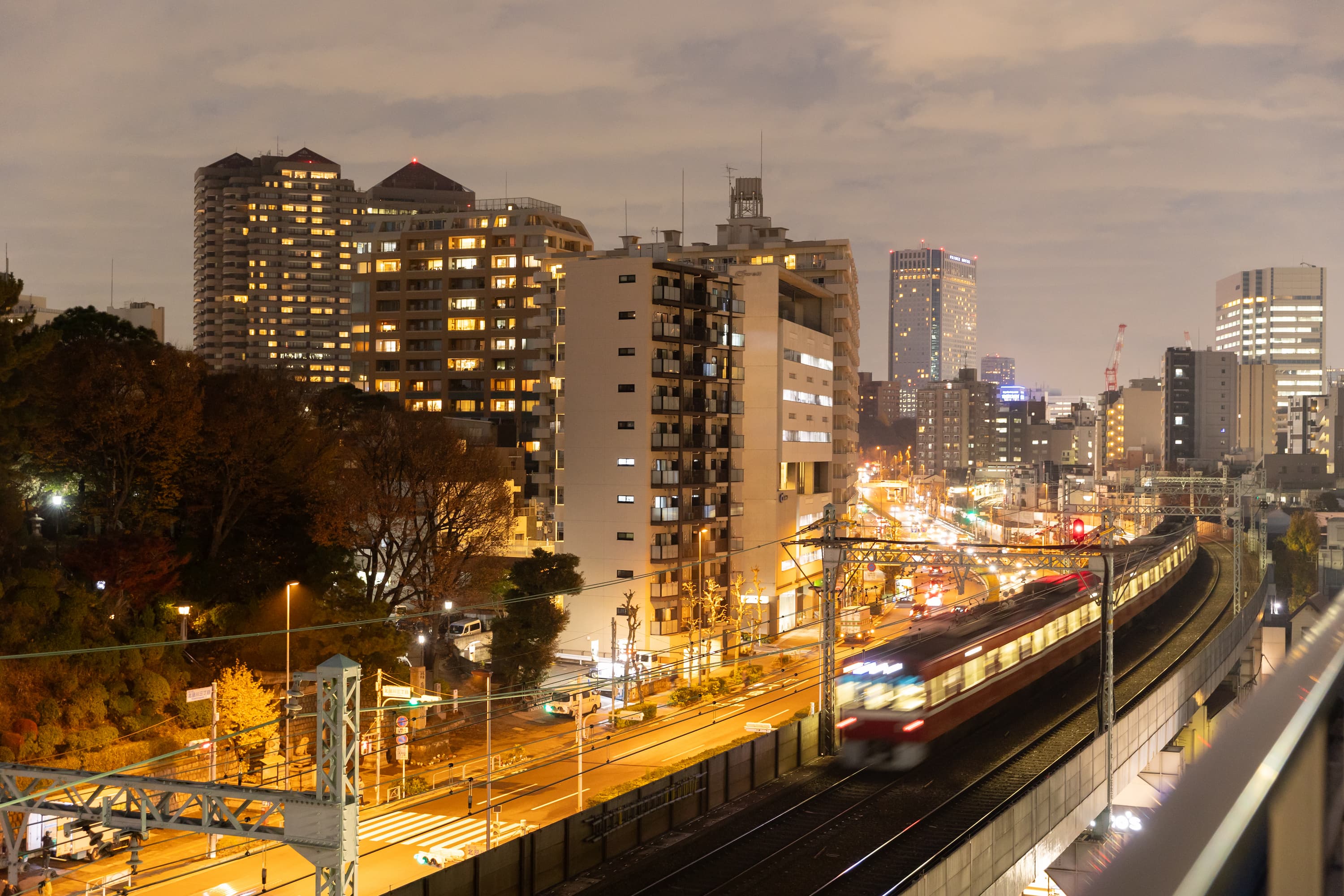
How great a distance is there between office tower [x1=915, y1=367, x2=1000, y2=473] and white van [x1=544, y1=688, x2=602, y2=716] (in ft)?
369

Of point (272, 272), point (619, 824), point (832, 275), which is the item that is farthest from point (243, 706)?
point (272, 272)

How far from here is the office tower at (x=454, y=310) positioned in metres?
59.2

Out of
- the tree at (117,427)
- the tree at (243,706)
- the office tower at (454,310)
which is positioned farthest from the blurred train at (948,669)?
the office tower at (454,310)

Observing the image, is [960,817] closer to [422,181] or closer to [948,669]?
[948,669]

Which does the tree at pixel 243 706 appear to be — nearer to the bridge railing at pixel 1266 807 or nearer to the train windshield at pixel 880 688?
the train windshield at pixel 880 688

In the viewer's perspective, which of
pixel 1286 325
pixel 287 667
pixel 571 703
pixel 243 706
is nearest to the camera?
pixel 243 706

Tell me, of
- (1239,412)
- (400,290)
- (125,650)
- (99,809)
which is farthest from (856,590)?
(1239,412)

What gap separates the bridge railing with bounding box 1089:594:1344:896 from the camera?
4.29ft

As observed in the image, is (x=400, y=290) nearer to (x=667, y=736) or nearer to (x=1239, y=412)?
(x=667, y=736)

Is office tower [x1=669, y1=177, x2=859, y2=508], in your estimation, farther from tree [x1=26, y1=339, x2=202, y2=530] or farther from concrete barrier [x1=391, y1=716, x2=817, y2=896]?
concrete barrier [x1=391, y1=716, x2=817, y2=896]

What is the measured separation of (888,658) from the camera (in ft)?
53.8

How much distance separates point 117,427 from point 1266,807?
2475 cm

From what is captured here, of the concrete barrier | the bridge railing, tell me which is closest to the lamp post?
the concrete barrier

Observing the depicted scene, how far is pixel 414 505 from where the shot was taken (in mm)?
27578
